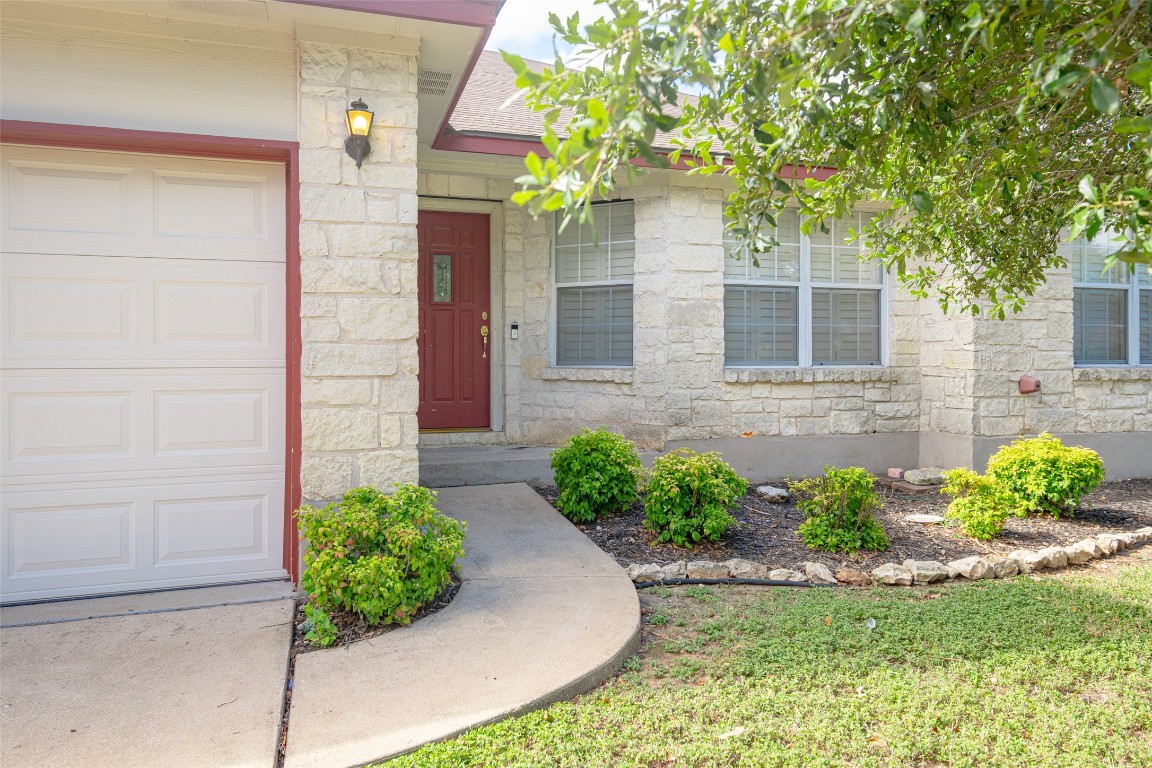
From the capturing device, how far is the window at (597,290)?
7.20 meters

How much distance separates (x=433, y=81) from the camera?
4828mm

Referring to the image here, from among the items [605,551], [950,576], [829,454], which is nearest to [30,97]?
[605,551]

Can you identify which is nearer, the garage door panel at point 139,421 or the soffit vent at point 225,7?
the soffit vent at point 225,7

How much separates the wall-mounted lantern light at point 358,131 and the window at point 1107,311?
732 cm

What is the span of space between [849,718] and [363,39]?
3.96 m

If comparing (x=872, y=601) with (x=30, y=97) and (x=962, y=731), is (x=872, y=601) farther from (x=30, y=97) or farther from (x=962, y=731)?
(x=30, y=97)

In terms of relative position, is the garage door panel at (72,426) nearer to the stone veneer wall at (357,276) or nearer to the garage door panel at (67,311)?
the garage door panel at (67,311)

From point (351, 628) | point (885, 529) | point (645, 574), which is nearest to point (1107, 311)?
point (885, 529)

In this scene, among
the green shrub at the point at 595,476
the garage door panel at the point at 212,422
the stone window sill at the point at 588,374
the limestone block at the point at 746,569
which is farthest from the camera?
the stone window sill at the point at 588,374

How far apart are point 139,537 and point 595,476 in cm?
Result: 292

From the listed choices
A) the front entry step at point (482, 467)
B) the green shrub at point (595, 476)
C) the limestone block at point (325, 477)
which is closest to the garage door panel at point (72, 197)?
the limestone block at point (325, 477)

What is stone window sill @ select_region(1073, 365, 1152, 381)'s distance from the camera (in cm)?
762

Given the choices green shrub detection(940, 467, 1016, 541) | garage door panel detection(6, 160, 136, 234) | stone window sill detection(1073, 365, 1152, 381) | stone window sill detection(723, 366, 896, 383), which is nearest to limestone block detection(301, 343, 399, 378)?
garage door panel detection(6, 160, 136, 234)

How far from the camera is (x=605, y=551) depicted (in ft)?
16.3
